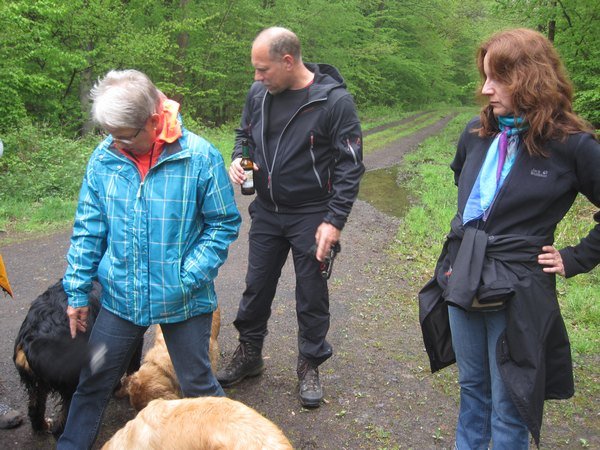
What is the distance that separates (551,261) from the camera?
235 centimetres

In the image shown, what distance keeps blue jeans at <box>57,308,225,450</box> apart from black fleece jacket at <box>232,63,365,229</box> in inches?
40.6

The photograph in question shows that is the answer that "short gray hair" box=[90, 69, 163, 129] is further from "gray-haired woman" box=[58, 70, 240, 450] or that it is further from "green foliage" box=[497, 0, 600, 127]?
"green foliage" box=[497, 0, 600, 127]

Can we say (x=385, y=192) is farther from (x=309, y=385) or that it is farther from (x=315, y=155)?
(x=315, y=155)

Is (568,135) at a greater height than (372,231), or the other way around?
(568,135)

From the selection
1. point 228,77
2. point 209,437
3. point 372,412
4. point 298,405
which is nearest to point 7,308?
point 298,405

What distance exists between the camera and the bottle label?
11.1 feet

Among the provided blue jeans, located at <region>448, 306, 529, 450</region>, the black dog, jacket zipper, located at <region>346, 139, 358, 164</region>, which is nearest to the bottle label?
jacket zipper, located at <region>346, 139, 358, 164</region>

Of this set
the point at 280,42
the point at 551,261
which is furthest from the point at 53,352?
the point at 551,261

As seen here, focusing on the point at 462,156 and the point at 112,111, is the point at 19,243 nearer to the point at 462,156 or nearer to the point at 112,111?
the point at 112,111

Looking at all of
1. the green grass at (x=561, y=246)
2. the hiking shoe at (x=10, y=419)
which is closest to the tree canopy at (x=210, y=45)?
the green grass at (x=561, y=246)

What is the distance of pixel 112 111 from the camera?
2.21 meters

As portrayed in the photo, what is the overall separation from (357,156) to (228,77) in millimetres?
18896

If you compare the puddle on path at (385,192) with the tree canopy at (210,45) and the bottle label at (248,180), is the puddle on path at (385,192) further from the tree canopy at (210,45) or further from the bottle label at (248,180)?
the bottle label at (248,180)

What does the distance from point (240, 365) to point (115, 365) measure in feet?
4.51
